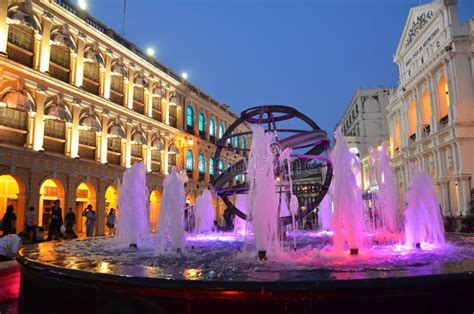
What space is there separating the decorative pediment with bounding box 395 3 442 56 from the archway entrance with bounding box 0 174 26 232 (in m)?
28.6

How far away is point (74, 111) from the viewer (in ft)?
75.5

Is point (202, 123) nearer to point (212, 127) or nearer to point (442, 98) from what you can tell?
point (212, 127)

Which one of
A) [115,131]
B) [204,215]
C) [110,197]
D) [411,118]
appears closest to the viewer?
[115,131]

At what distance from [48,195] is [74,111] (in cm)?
506

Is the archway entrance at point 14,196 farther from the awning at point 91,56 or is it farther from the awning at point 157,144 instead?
the awning at point 157,144

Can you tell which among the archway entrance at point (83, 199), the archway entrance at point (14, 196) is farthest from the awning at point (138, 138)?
the archway entrance at point (14, 196)

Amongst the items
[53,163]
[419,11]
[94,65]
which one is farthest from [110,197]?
[419,11]

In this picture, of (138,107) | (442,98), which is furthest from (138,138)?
(442,98)

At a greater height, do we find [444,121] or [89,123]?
[444,121]

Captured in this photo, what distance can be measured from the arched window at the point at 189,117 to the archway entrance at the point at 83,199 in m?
14.1

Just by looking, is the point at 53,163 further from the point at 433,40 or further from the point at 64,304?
the point at 433,40

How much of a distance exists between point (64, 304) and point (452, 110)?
2580 centimetres

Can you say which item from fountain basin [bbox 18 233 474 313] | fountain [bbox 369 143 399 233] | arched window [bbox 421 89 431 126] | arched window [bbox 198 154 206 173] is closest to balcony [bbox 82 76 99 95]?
arched window [bbox 198 154 206 173]

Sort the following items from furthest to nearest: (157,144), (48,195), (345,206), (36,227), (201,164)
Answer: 1. (201,164)
2. (157,144)
3. (48,195)
4. (36,227)
5. (345,206)
